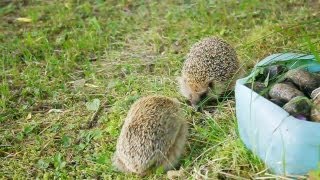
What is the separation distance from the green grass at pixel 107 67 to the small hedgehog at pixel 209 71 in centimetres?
15

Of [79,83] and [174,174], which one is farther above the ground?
[79,83]

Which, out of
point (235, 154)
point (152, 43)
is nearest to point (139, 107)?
point (235, 154)

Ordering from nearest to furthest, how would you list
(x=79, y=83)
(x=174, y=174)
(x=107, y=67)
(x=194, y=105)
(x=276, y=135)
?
(x=276, y=135)
(x=174, y=174)
(x=194, y=105)
(x=79, y=83)
(x=107, y=67)

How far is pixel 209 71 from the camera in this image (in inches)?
179

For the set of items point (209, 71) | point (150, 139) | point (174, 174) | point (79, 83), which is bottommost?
point (174, 174)

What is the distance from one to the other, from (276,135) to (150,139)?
2.95ft

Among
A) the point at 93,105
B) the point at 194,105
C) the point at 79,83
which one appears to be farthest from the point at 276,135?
the point at 79,83

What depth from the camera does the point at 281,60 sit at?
3803mm

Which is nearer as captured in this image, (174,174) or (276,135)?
(276,135)

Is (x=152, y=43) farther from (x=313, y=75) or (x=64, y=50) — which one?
(x=313, y=75)

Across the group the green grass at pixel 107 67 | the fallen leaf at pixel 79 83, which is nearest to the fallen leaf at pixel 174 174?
the green grass at pixel 107 67

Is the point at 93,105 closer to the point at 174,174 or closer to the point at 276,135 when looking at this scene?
the point at 174,174

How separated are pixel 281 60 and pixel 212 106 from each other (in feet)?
2.96

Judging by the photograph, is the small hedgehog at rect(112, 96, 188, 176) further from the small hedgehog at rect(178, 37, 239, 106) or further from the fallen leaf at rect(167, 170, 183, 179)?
the small hedgehog at rect(178, 37, 239, 106)
